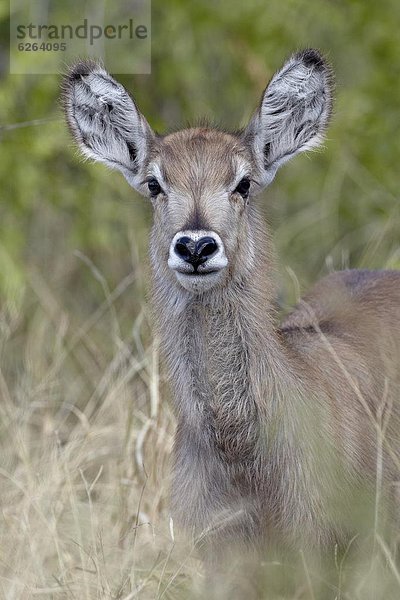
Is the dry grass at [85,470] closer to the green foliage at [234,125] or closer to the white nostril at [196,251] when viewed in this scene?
the green foliage at [234,125]

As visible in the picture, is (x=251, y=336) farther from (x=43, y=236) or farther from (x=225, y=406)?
(x=43, y=236)

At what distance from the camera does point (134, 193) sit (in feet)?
30.5

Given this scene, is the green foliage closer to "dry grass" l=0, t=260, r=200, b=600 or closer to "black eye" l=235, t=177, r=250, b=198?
"dry grass" l=0, t=260, r=200, b=600

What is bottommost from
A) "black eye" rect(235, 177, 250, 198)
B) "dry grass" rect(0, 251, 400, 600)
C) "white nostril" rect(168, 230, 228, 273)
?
"dry grass" rect(0, 251, 400, 600)

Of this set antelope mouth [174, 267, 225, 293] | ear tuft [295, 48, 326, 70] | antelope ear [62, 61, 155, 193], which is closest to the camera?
antelope mouth [174, 267, 225, 293]

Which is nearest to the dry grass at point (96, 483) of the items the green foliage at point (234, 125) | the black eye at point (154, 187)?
the green foliage at point (234, 125)

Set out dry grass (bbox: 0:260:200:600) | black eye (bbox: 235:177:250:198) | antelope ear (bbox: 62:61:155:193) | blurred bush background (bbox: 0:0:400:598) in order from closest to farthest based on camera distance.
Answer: dry grass (bbox: 0:260:200:600)
black eye (bbox: 235:177:250:198)
antelope ear (bbox: 62:61:155:193)
blurred bush background (bbox: 0:0:400:598)

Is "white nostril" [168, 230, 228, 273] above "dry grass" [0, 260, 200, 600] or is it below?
above

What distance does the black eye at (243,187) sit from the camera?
5.57 meters

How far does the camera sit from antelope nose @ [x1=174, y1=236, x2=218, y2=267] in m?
5.00

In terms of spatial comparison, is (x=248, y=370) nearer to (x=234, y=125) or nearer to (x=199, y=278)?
(x=199, y=278)

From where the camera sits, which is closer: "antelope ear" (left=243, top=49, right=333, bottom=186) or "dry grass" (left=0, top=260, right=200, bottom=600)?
"dry grass" (left=0, top=260, right=200, bottom=600)

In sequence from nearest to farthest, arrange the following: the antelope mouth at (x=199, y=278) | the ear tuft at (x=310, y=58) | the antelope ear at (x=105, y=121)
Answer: the antelope mouth at (x=199, y=278) → the ear tuft at (x=310, y=58) → the antelope ear at (x=105, y=121)

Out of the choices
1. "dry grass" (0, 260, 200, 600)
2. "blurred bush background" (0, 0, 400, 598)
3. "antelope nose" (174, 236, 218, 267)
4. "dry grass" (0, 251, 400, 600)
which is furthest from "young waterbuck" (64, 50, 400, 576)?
"blurred bush background" (0, 0, 400, 598)
